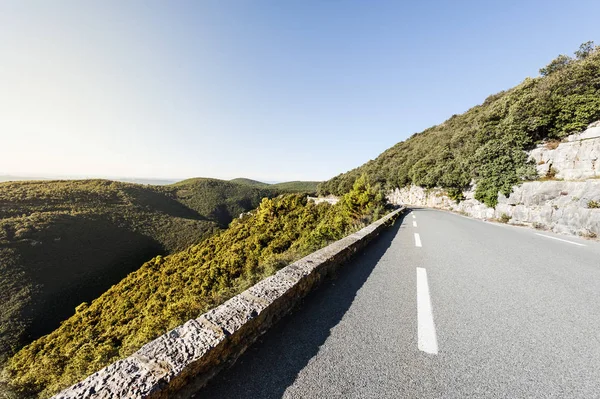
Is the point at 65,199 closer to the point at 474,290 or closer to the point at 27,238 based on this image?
the point at 27,238

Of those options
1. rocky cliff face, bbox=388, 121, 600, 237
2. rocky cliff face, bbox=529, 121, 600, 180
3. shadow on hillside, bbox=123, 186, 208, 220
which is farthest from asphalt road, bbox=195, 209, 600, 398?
shadow on hillside, bbox=123, 186, 208, 220

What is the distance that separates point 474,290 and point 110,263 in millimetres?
69397

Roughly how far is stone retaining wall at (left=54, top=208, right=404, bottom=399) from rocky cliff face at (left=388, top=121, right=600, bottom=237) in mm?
12310

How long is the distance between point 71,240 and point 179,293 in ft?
187

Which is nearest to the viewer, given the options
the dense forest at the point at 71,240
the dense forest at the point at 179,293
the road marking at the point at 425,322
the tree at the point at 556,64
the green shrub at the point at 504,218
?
the road marking at the point at 425,322

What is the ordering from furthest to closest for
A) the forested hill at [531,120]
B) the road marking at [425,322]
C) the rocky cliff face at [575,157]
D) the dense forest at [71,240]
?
the dense forest at [71,240] < the forested hill at [531,120] < the rocky cliff face at [575,157] < the road marking at [425,322]

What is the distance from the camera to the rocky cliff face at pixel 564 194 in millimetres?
9055

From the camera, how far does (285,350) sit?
197cm

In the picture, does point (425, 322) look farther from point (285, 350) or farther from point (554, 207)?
point (554, 207)

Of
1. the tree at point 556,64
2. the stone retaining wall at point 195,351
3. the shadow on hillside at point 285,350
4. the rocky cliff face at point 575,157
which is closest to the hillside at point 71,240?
the stone retaining wall at point 195,351

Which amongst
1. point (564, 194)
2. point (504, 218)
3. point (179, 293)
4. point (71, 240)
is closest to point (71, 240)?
point (71, 240)

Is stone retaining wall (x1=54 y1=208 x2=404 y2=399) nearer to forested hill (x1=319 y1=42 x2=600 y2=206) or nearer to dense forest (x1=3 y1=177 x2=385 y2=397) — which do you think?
dense forest (x1=3 y1=177 x2=385 y2=397)

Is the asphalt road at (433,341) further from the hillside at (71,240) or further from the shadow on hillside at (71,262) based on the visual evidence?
the shadow on hillside at (71,262)

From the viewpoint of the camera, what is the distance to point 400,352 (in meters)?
1.96
